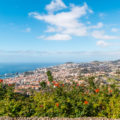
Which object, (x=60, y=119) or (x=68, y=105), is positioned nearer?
(x=60, y=119)

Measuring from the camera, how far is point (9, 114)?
6004 mm

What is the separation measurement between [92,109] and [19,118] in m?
3.71

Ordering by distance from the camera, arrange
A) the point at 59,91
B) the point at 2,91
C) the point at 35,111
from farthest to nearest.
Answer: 1. the point at 2,91
2. the point at 59,91
3. the point at 35,111

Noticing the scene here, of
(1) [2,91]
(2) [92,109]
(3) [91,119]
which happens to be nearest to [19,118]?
(3) [91,119]

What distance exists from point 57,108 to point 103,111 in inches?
96.8

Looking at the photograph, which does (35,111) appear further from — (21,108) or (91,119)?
(91,119)

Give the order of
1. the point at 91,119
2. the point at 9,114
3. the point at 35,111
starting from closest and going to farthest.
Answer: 1. the point at 91,119
2. the point at 9,114
3. the point at 35,111

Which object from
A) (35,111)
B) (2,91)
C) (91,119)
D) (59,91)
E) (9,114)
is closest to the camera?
(91,119)

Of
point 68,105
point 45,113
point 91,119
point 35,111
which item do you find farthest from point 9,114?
point 91,119

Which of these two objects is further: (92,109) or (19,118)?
(92,109)

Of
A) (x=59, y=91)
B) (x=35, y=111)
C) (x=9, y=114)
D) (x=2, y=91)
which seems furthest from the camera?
(x=2, y=91)

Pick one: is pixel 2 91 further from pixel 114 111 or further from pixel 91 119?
pixel 114 111

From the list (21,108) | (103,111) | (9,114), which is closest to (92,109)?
(103,111)

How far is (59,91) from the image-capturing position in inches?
364
